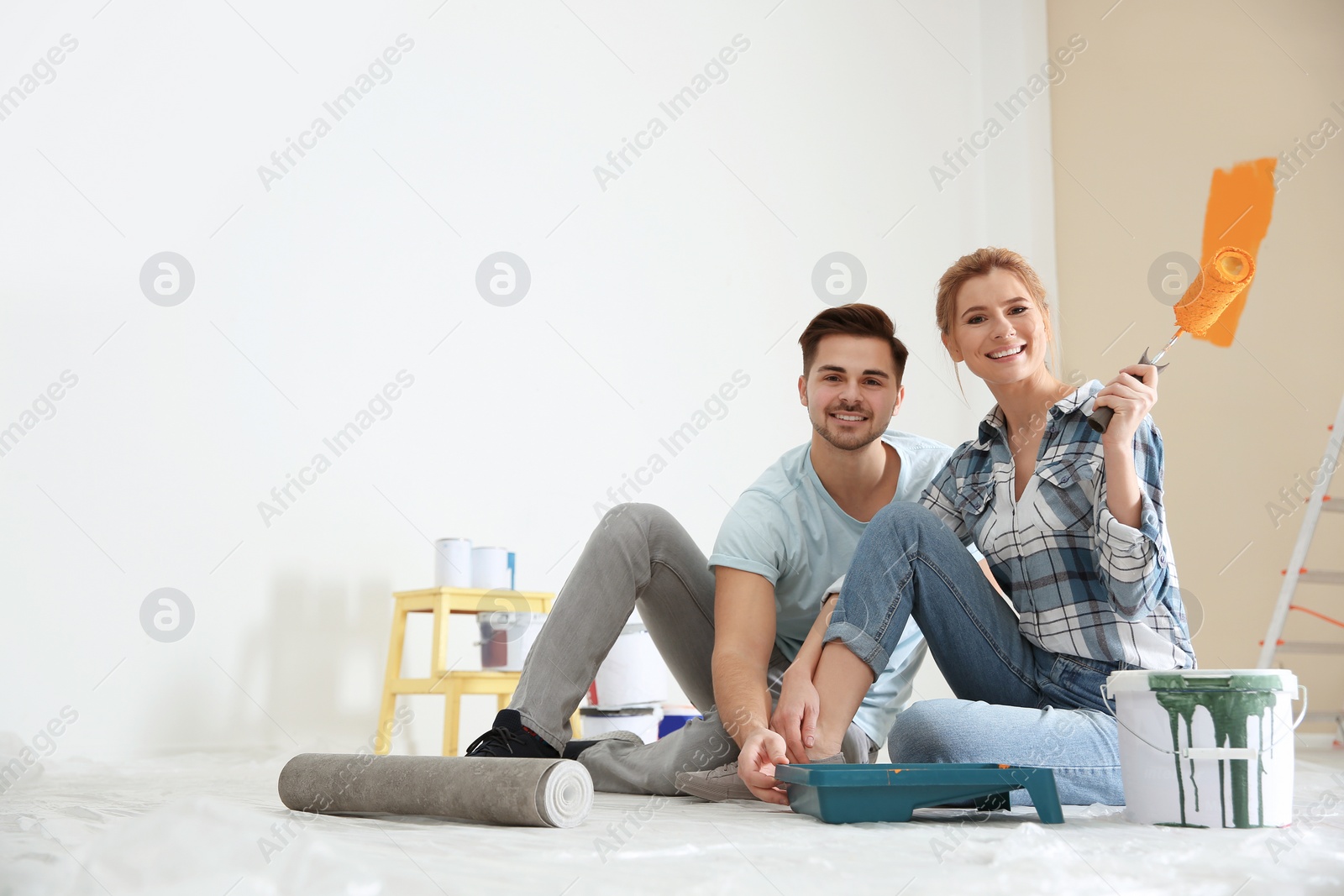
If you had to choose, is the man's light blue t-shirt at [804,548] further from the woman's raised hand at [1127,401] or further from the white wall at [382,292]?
the white wall at [382,292]

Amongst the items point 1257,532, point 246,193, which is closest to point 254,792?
point 246,193

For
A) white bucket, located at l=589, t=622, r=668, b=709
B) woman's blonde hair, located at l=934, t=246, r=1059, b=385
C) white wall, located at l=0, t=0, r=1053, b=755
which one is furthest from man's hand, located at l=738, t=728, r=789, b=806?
white wall, located at l=0, t=0, r=1053, b=755

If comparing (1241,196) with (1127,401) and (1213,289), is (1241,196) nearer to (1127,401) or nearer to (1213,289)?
(1213,289)

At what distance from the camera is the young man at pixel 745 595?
143 centimetres

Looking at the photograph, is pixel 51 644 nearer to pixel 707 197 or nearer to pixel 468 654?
pixel 468 654

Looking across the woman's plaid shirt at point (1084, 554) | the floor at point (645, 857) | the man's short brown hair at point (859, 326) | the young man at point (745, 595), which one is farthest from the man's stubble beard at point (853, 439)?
the floor at point (645, 857)

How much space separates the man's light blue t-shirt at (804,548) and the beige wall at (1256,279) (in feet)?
6.73

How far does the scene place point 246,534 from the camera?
2.67m

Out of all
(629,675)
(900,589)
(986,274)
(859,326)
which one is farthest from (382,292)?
(900,589)

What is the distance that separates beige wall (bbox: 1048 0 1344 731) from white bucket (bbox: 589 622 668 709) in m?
1.86

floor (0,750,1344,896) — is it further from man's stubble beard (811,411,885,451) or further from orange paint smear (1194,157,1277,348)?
orange paint smear (1194,157,1277,348)

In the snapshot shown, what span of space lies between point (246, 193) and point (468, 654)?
4.54ft

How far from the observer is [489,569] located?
273 cm

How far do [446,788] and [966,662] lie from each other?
67cm
